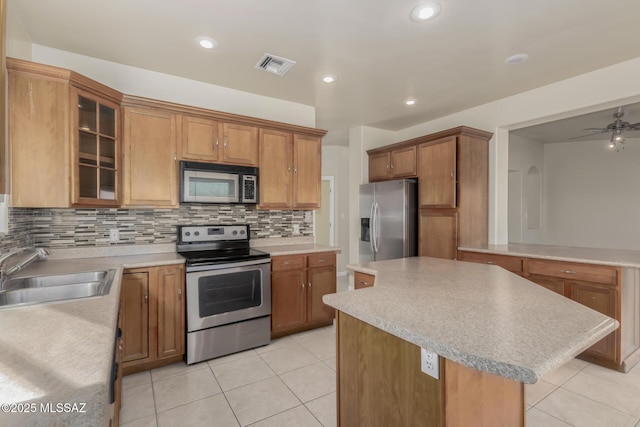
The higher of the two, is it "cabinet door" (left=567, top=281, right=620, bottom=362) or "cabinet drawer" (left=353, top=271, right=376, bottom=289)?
"cabinet drawer" (left=353, top=271, right=376, bottom=289)

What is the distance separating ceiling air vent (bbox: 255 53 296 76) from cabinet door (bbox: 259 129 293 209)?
618mm

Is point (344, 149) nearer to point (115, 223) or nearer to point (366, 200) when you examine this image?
point (366, 200)

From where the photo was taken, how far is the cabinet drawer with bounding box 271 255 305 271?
117 inches

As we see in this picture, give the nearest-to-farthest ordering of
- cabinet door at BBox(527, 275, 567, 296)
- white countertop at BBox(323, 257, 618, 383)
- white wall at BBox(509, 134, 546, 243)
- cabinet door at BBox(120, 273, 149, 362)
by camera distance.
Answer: white countertop at BBox(323, 257, 618, 383) → cabinet door at BBox(120, 273, 149, 362) → cabinet door at BBox(527, 275, 567, 296) → white wall at BBox(509, 134, 546, 243)

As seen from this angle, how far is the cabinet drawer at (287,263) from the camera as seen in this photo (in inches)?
117

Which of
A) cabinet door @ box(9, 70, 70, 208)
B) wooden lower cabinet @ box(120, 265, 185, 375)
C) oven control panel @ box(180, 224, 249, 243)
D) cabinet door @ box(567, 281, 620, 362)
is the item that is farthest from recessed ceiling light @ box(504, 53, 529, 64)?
cabinet door @ box(9, 70, 70, 208)


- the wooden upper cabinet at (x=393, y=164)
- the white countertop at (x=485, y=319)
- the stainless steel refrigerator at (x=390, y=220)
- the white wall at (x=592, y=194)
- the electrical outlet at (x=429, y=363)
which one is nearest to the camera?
the white countertop at (x=485, y=319)

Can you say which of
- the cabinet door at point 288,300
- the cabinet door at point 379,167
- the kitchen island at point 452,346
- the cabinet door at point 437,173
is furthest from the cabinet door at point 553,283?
the cabinet door at point 288,300

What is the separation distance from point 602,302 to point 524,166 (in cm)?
364

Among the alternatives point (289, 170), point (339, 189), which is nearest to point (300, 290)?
point (289, 170)

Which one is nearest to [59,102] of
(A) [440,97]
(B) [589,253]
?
(A) [440,97]

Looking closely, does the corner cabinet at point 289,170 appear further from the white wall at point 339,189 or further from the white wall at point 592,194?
the white wall at point 592,194

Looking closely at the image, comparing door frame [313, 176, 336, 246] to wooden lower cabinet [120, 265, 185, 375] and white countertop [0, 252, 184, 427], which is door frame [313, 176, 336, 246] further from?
white countertop [0, 252, 184, 427]

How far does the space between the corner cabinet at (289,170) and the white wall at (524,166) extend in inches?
149
